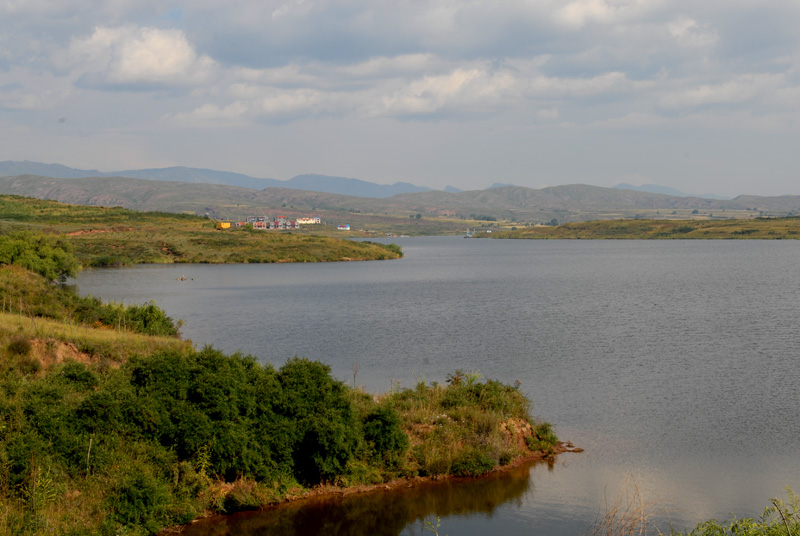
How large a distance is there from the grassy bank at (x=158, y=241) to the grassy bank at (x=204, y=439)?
110657 mm

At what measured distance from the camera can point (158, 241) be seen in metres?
147

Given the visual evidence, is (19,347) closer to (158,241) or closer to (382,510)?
(382,510)

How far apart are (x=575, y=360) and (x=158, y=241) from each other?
397 ft

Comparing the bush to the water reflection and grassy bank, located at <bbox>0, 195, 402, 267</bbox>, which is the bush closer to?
the water reflection

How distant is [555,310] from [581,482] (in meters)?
40.9

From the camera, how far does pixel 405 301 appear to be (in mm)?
74312

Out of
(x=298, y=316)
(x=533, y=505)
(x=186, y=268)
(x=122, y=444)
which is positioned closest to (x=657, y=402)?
(x=533, y=505)

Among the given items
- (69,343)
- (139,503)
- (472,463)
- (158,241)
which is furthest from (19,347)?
(158,241)

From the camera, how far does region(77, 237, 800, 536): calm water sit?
73.1 ft

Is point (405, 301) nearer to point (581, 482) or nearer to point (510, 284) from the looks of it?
point (510, 284)

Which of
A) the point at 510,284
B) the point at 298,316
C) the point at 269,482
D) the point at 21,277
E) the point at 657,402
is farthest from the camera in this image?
the point at 510,284

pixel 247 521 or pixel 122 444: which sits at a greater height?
pixel 122 444

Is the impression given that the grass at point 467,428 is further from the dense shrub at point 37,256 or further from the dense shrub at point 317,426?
the dense shrub at point 37,256

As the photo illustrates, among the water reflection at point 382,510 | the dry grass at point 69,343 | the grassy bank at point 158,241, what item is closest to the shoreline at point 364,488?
the water reflection at point 382,510
